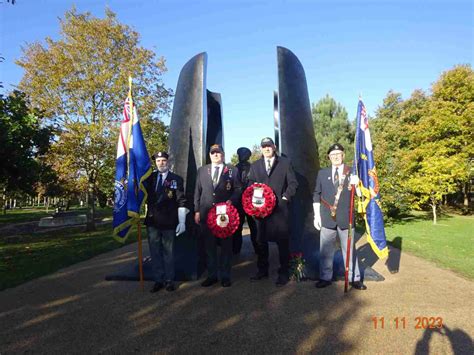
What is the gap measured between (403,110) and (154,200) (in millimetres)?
35062

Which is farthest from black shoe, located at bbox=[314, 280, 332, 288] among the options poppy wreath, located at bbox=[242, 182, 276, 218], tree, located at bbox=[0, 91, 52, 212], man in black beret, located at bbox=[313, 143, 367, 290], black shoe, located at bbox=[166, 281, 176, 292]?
tree, located at bbox=[0, 91, 52, 212]

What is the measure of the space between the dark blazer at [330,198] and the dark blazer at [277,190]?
44 centimetres

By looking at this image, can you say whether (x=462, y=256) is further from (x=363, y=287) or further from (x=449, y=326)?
(x=449, y=326)

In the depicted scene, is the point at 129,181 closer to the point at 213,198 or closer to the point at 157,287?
the point at 213,198

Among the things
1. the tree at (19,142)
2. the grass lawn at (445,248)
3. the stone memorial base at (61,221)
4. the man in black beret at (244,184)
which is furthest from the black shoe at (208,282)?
the stone memorial base at (61,221)

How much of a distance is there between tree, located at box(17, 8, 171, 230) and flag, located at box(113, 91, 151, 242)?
9.64 m

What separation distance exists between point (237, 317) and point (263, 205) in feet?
5.47

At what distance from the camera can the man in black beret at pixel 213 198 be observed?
5.15 m

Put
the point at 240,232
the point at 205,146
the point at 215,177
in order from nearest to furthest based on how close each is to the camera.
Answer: the point at 215,177 → the point at 240,232 → the point at 205,146

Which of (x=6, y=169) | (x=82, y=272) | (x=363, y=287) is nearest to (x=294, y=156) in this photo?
(x=363, y=287)

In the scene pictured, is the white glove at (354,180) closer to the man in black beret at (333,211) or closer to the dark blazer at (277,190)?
the man in black beret at (333,211)

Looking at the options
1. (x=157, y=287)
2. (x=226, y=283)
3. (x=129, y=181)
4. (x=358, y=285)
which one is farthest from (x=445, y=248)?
(x=129, y=181)

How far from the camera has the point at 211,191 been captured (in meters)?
5.18
